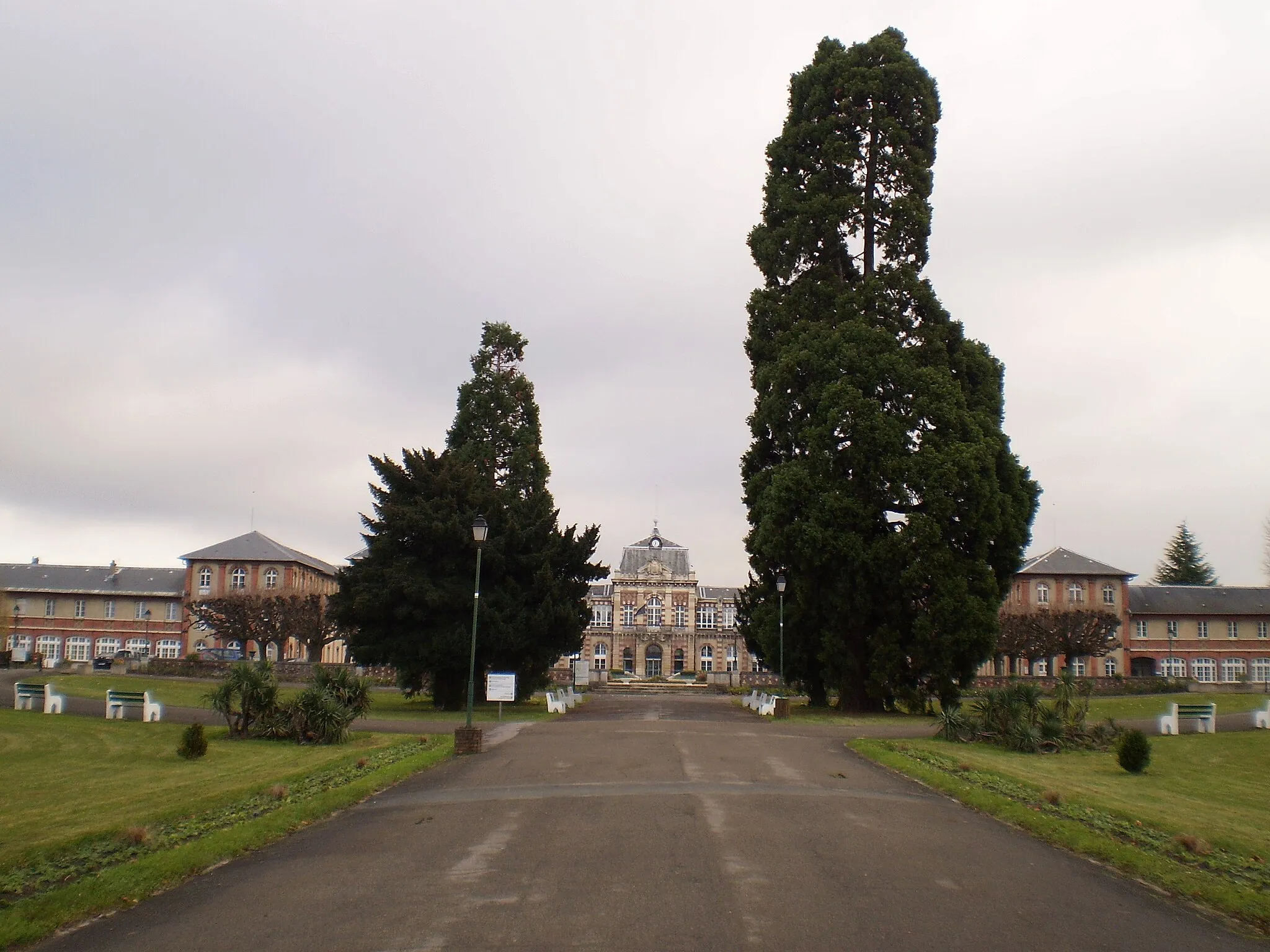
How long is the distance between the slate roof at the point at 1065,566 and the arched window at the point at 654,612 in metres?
39.0

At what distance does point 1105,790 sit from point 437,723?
56.8ft

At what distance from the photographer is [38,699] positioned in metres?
27.9

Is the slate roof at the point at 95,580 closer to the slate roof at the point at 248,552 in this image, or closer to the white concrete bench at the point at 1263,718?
the slate roof at the point at 248,552

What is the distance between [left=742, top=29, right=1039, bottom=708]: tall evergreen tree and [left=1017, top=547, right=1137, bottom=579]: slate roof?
4162 cm

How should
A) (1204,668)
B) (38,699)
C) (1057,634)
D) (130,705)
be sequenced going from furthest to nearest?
(1204,668), (1057,634), (38,699), (130,705)

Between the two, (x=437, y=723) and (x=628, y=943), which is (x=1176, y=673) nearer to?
(x=437, y=723)

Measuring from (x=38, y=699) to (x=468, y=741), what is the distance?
16.1 meters

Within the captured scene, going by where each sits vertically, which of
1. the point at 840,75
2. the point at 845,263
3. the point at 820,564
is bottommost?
the point at 820,564

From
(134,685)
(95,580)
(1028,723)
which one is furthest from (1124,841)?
(95,580)

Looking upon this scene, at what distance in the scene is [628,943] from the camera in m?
6.55

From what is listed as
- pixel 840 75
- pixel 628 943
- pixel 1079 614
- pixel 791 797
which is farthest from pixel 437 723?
pixel 1079 614

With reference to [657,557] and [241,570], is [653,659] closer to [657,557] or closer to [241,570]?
[657,557]

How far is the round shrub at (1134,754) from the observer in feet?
58.6

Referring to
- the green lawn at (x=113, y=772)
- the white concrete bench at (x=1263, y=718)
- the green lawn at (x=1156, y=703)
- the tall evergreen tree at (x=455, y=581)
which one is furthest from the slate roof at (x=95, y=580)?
the white concrete bench at (x=1263, y=718)
